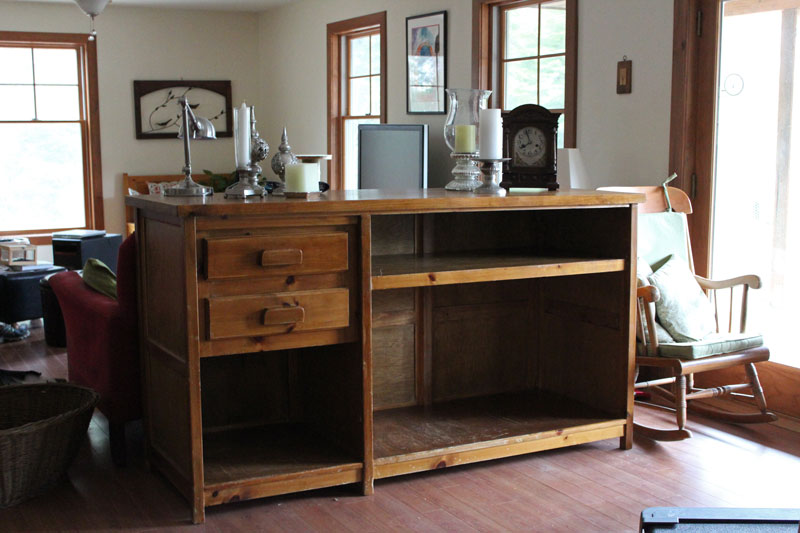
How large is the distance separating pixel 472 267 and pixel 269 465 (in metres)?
0.98

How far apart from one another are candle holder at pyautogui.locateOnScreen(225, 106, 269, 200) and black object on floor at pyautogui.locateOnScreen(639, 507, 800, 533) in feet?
5.35

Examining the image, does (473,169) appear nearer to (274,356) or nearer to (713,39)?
(274,356)

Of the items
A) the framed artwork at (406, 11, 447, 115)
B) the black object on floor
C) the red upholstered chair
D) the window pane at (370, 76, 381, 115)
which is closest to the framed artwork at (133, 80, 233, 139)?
the window pane at (370, 76, 381, 115)

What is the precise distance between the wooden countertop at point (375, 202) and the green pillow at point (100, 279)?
0.57 meters

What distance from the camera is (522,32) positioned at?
538 centimetres

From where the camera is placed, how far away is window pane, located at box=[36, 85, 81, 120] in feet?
25.9

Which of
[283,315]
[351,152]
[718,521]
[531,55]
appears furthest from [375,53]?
[718,521]

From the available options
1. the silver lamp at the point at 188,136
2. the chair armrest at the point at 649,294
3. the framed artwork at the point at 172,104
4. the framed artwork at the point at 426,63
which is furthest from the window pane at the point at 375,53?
the chair armrest at the point at 649,294

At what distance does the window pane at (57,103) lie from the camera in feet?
25.9

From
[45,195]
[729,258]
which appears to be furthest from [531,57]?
[45,195]

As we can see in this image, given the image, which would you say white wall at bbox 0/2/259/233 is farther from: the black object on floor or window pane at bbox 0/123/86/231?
the black object on floor

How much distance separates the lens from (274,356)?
3387mm

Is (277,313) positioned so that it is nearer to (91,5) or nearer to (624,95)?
(624,95)

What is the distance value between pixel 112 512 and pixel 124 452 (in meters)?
0.45
